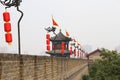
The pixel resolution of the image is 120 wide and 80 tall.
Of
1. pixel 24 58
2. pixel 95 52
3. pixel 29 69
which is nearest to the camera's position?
pixel 24 58

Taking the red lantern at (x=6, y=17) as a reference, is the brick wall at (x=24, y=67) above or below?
below

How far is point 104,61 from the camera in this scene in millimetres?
26172

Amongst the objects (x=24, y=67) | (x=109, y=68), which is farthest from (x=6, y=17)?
(x=109, y=68)

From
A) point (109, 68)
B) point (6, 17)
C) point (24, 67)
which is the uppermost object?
point (6, 17)

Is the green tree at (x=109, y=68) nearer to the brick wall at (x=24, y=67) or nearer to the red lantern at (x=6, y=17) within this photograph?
the brick wall at (x=24, y=67)

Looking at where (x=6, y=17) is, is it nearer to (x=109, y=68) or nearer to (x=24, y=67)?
(x=24, y=67)

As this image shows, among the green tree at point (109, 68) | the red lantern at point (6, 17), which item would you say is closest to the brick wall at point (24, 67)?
the red lantern at point (6, 17)

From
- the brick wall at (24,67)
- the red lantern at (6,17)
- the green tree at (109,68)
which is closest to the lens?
the brick wall at (24,67)

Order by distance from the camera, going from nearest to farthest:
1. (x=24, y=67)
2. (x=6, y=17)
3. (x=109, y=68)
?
(x=24, y=67), (x=6, y=17), (x=109, y=68)

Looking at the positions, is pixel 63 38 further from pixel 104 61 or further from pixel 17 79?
pixel 17 79

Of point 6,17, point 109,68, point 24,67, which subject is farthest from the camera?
point 109,68

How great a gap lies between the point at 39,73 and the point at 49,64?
282 centimetres

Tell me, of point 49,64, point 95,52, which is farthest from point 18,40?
point 95,52

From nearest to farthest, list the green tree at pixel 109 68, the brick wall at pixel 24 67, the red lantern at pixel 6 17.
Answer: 1. the brick wall at pixel 24 67
2. the red lantern at pixel 6 17
3. the green tree at pixel 109 68
